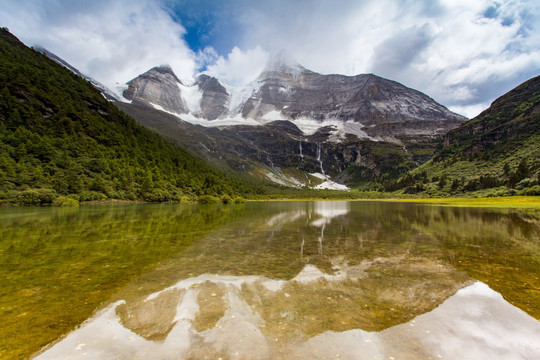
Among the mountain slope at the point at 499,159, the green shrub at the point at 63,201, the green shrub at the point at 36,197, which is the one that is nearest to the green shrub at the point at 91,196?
the green shrub at the point at 63,201

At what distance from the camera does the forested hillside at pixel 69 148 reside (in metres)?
65.2

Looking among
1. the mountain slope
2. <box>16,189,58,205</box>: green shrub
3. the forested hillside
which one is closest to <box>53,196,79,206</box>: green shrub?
the forested hillside

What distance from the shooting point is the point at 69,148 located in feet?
277

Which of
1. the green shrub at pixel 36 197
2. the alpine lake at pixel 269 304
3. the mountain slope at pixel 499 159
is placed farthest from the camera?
the mountain slope at pixel 499 159

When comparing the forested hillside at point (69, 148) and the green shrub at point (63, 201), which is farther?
the forested hillside at point (69, 148)

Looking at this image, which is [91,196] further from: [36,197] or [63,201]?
[36,197]

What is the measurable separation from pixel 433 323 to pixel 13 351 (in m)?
8.89

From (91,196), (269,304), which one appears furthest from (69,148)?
(269,304)

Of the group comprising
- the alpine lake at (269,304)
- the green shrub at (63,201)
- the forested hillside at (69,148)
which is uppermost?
the forested hillside at (69,148)

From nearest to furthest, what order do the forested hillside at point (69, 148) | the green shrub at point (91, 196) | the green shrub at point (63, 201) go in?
the green shrub at point (63, 201), the forested hillside at point (69, 148), the green shrub at point (91, 196)

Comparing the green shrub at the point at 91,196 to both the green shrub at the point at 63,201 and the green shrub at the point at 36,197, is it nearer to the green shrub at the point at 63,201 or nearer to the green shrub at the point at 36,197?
the green shrub at the point at 63,201

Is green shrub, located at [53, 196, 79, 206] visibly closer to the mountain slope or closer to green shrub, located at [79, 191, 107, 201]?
green shrub, located at [79, 191, 107, 201]

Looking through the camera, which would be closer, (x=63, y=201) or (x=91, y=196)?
(x=63, y=201)

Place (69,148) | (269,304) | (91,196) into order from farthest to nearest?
(69,148) → (91,196) → (269,304)
